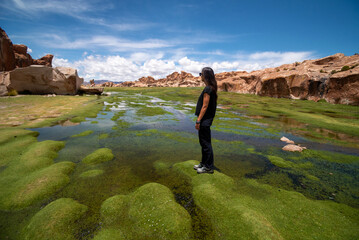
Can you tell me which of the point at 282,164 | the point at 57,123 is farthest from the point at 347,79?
the point at 57,123

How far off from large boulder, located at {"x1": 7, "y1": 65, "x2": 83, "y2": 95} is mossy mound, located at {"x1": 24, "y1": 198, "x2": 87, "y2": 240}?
109 ft

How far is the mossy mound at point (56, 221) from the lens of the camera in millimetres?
3449

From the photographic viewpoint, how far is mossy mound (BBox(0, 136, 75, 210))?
4.57 metres

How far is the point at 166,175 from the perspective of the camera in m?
6.20

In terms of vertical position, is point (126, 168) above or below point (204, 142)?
below

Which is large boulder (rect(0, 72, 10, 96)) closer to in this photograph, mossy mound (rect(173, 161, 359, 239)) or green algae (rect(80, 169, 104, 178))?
green algae (rect(80, 169, 104, 178))

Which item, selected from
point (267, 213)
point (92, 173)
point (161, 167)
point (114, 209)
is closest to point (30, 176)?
point (92, 173)

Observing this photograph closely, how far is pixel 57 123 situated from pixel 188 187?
41.4ft

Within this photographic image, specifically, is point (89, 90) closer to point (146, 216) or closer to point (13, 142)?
point (13, 142)

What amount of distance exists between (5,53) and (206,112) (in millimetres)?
74758

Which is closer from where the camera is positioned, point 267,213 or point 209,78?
point 267,213

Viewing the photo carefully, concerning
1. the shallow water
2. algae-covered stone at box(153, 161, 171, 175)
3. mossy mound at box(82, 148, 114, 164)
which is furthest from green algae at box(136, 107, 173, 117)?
algae-covered stone at box(153, 161, 171, 175)

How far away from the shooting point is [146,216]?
3.98m

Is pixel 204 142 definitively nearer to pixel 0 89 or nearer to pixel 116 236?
pixel 116 236
